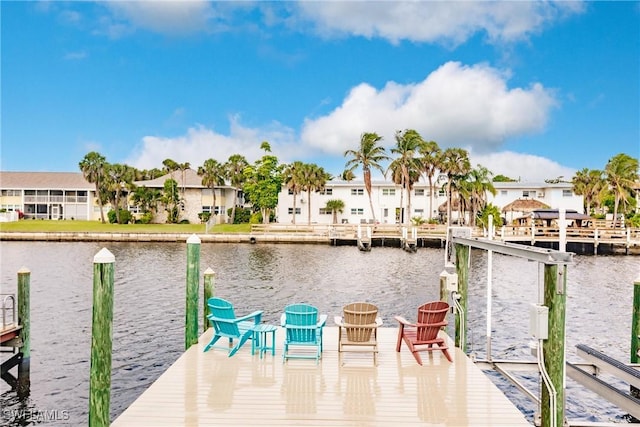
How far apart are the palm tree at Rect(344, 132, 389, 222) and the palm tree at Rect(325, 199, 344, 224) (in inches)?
151

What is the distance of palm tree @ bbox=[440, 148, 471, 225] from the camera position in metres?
57.6

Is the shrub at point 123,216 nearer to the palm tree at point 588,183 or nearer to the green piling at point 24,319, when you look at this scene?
the green piling at point 24,319

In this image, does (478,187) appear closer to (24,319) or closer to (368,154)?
(368,154)

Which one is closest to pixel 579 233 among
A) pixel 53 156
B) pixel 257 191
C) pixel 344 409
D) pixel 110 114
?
pixel 257 191

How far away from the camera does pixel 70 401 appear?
9883 millimetres

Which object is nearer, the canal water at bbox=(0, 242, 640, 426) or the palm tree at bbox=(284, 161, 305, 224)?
the canal water at bbox=(0, 242, 640, 426)

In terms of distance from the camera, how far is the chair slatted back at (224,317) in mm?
9039

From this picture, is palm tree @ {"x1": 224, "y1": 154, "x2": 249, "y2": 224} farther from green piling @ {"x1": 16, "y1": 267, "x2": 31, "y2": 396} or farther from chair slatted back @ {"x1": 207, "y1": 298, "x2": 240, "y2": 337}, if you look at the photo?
chair slatted back @ {"x1": 207, "y1": 298, "x2": 240, "y2": 337}

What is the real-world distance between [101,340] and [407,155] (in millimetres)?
57359

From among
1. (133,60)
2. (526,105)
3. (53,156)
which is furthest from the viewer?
(53,156)

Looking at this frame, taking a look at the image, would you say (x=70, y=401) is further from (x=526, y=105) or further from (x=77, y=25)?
(x=77, y=25)

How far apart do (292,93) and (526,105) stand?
109 ft

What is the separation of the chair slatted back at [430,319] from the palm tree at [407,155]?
50750 mm

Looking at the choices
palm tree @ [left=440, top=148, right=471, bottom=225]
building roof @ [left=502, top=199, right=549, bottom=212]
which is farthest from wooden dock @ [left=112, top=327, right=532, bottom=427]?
palm tree @ [left=440, top=148, right=471, bottom=225]
